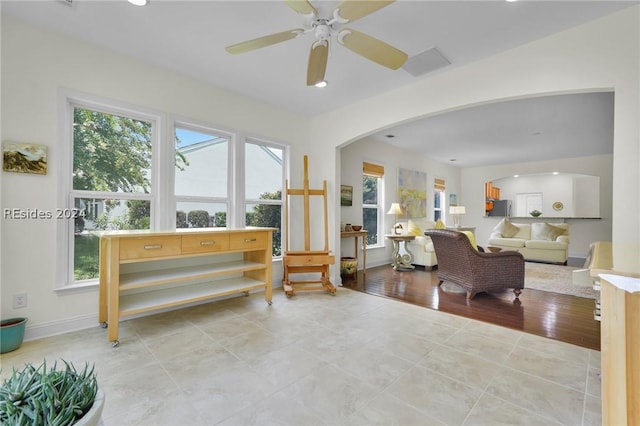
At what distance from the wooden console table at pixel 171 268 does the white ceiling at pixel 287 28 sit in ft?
5.83

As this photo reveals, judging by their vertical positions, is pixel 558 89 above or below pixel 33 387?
above

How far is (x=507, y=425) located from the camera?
4.65ft

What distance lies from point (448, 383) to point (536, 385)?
541mm

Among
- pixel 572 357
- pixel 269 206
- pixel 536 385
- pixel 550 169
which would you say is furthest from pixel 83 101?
pixel 550 169

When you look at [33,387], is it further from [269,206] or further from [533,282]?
[533,282]

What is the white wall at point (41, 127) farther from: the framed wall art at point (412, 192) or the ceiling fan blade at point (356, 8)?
the framed wall art at point (412, 192)

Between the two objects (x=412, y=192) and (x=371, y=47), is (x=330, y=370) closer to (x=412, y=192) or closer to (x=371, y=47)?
(x=371, y=47)

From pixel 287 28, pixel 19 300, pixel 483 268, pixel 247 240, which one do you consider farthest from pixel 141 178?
pixel 483 268

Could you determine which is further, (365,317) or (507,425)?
(365,317)

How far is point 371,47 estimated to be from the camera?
199cm

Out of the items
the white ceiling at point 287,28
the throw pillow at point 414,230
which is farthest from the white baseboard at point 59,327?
the throw pillow at point 414,230

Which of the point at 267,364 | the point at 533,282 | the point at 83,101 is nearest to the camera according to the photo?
the point at 267,364

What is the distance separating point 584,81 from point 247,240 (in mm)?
3441

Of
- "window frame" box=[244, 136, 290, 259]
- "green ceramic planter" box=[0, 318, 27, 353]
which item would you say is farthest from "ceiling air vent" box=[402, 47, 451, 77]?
"green ceramic planter" box=[0, 318, 27, 353]
